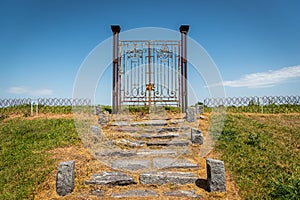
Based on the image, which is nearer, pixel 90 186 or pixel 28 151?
pixel 90 186

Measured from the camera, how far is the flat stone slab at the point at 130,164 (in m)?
4.40

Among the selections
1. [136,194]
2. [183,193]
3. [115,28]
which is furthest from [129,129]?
[115,28]

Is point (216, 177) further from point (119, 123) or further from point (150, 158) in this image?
point (119, 123)

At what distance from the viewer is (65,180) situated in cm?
365

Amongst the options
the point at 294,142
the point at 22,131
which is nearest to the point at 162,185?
the point at 294,142

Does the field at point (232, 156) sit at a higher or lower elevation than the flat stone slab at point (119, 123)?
lower

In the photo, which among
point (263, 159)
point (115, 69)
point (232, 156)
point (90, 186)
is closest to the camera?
point (90, 186)

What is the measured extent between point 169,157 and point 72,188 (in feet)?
6.98

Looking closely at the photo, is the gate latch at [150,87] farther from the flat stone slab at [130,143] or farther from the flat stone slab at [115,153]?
the flat stone slab at [115,153]

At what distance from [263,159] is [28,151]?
541 centimetres

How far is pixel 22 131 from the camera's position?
733cm

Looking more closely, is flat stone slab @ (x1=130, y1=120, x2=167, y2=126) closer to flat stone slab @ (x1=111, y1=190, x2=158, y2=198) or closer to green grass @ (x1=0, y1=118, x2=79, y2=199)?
green grass @ (x1=0, y1=118, x2=79, y2=199)

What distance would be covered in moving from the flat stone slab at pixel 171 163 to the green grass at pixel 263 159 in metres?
0.80

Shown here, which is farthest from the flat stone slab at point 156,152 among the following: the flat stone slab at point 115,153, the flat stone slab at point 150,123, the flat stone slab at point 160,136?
the flat stone slab at point 150,123
